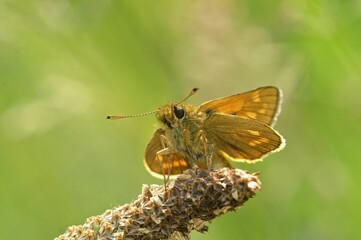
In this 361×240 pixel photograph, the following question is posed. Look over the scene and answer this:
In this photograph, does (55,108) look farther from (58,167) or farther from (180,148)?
(180,148)

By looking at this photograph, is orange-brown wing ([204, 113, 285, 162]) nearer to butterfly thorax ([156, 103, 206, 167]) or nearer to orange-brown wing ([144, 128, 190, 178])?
butterfly thorax ([156, 103, 206, 167])

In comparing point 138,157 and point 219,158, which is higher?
point 138,157

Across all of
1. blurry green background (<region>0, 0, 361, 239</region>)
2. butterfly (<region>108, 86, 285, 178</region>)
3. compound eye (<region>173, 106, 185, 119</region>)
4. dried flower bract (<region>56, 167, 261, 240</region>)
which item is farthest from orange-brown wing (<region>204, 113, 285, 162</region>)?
dried flower bract (<region>56, 167, 261, 240</region>)

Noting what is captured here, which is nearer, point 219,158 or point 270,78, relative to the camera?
point 219,158

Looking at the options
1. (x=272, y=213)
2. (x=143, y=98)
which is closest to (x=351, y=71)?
(x=272, y=213)

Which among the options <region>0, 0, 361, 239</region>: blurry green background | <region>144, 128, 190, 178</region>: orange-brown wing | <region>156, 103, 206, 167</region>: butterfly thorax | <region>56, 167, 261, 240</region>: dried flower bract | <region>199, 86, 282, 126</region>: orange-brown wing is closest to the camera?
<region>56, 167, 261, 240</region>: dried flower bract

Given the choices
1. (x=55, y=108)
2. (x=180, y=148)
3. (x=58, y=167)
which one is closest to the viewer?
(x=180, y=148)
